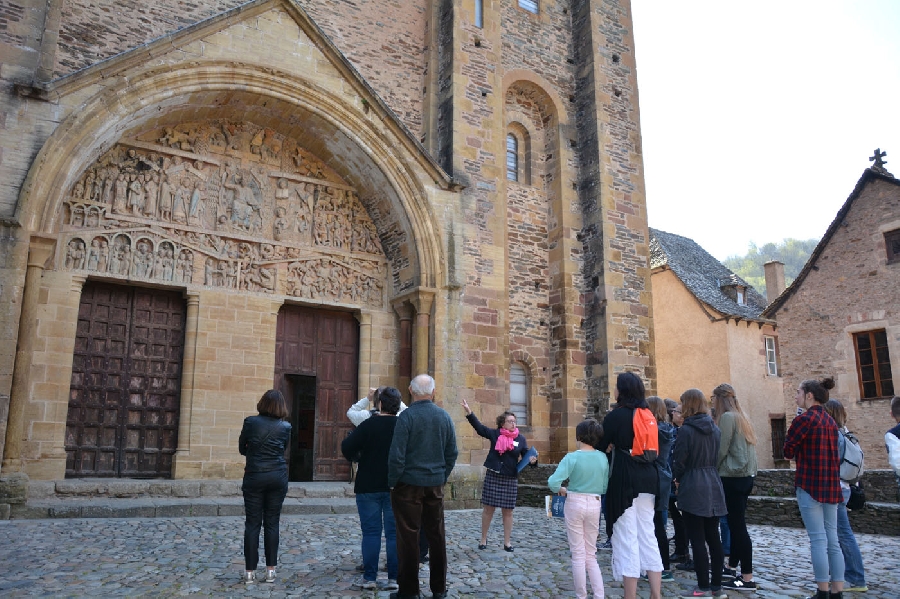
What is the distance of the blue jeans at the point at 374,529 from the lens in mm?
5410

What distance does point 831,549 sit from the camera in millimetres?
4980

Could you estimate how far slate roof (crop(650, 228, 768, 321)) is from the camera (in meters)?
24.0

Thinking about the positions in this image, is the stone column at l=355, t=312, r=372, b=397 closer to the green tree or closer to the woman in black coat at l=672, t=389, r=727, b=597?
the woman in black coat at l=672, t=389, r=727, b=597

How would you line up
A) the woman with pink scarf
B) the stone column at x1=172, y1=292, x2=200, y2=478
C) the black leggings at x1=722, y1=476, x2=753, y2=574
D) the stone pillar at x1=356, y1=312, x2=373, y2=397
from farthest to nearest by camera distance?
1. the stone pillar at x1=356, y1=312, x2=373, y2=397
2. the stone column at x1=172, y1=292, x2=200, y2=478
3. the woman with pink scarf
4. the black leggings at x1=722, y1=476, x2=753, y2=574

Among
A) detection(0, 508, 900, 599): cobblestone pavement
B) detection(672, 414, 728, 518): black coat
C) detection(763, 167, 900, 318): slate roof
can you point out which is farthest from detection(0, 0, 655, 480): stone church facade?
detection(763, 167, 900, 318): slate roof

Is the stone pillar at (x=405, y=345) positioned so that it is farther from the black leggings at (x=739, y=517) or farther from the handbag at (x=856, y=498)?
the handbag at (x=856, y=498)

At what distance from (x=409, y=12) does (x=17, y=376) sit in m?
9.86

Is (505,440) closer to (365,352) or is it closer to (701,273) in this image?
(365,352)

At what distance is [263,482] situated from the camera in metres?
5.43

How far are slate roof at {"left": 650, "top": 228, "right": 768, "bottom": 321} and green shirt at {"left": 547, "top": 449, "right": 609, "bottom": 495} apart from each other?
1979 centimetres

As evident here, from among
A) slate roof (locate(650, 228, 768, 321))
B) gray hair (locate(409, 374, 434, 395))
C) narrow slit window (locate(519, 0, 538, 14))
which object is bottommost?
gray hair (locate(409, 374, 434, 395))

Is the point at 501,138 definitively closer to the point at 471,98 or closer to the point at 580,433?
the point at 471,98

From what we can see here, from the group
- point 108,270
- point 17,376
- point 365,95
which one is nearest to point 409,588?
point 17,376

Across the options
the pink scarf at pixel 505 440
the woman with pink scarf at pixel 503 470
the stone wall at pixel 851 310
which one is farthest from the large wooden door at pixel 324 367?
the stone wall at pixel 851 310
